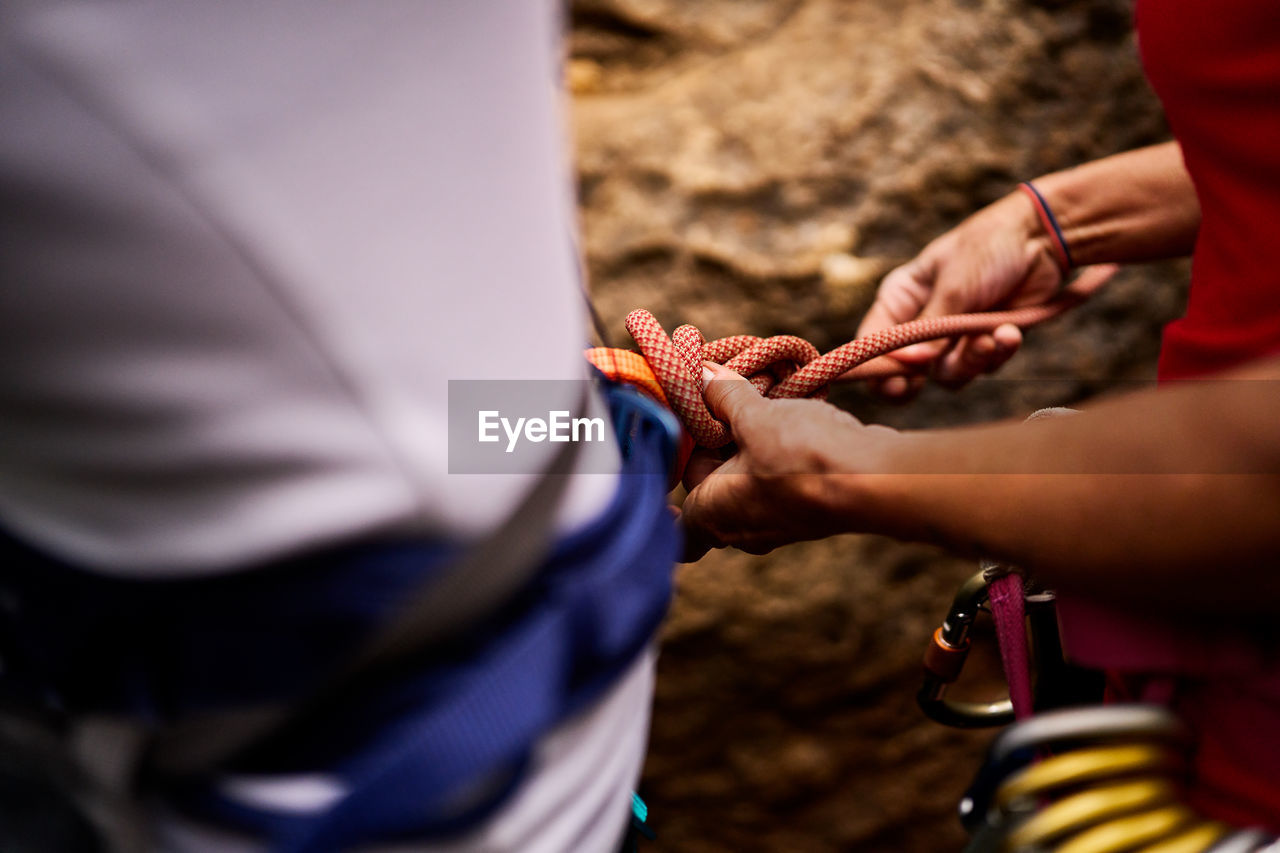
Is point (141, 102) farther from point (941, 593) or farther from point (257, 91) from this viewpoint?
point (941, 593)

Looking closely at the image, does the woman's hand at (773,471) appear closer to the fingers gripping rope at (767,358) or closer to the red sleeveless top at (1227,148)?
the fingers gripping rope at (767,358)

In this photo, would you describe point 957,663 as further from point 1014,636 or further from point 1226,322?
point 1226,322

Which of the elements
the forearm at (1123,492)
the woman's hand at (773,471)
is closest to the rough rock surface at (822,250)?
the woman's hand at (773,471)

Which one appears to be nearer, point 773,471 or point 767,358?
point 773,471

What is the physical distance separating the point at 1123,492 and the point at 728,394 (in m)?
0.22

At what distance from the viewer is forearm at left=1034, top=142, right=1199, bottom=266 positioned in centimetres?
63

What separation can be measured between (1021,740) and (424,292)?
31 centimetres

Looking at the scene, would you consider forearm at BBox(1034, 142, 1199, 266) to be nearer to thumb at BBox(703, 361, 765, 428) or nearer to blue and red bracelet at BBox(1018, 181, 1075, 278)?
blue and red bracelet at BBox(1018, 181, 1075, 278)

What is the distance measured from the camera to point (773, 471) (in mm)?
435

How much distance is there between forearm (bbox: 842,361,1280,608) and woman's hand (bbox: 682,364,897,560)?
24mm

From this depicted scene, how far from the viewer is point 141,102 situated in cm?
17

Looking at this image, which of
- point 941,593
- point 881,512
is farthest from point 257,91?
point 941,593

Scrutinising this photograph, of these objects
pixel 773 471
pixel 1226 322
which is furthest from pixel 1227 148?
pixel 773 471

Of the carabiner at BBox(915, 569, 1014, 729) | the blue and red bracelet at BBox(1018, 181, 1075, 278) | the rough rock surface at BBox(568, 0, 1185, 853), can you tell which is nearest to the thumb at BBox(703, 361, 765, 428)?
the carabiner at BBox(915, 569, 1014, 729)
